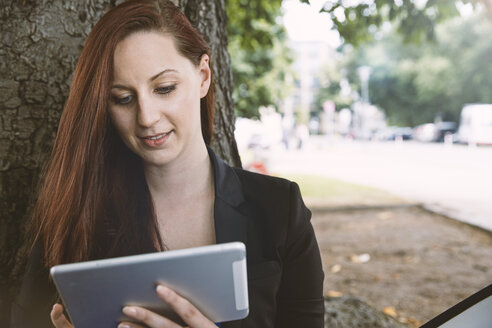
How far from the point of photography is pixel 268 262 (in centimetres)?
154

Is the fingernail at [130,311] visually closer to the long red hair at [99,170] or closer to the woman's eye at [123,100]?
the long red hair at [99,170]

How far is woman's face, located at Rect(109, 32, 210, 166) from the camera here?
54.7 inches

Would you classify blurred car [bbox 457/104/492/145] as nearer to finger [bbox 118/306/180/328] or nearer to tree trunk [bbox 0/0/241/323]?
tree trunk [bbox 0/0/241/323]

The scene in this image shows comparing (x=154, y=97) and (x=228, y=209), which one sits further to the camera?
(x=228, y=209)

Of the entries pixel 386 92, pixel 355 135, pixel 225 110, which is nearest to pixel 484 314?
pixel 225 110

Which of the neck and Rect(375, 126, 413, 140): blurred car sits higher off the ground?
the neck

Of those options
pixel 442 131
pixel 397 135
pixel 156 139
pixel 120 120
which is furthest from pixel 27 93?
pixel 397 135

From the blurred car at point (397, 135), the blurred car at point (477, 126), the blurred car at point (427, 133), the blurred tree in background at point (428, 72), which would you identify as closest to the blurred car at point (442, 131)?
the blurred car at point (427, 133)

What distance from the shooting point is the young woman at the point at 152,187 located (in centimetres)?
141

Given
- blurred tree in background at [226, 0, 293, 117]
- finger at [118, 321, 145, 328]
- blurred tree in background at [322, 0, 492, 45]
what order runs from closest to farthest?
finger at [118, 321, 145, 328] < blurred tree in background at [322, 0, 492, 45] < blurred tree in background at [226, 0, 293, 117]

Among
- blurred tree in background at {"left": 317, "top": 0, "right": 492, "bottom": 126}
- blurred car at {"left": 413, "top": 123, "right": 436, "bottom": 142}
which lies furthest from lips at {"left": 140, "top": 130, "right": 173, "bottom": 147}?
blurred car at {"left": 413, "top": 123, "right": 436, "bottom": 142}

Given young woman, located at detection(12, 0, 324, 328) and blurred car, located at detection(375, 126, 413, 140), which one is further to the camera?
blurred car, located at detection(375, 126, 413, 140)

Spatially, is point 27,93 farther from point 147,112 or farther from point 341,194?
point 341,194

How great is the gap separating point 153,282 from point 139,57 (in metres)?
0.68
